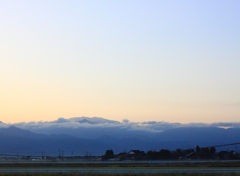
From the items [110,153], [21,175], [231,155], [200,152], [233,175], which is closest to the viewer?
[233,175]

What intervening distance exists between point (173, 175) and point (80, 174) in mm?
11868

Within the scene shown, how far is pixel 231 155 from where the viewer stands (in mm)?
104875

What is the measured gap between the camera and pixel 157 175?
150 ft

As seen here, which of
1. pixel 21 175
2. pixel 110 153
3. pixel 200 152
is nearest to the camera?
pixel 21 175

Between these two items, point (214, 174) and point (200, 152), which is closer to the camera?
point (214, 174)

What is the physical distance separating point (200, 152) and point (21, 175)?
248 ft

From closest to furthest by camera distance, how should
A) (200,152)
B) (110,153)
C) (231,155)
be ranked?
1. (231,155)
2. (200,152)
3. (110,153)

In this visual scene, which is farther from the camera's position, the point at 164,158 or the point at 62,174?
the point at 164,158

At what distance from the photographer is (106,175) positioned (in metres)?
45.8

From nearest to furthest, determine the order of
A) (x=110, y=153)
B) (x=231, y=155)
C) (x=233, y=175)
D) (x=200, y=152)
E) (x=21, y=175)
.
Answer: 1. (x=233, y=175)
2. (x=21, y=175)
3. (x=231, y=155)
4. (x=200, y=152)
5. (x=110, y=153)

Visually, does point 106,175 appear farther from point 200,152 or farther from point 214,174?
point 200,152

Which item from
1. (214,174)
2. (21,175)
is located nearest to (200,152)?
(214,174)

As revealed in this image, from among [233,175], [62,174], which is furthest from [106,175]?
[233,175]

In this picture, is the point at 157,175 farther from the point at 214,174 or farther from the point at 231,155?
the point at 231,155
